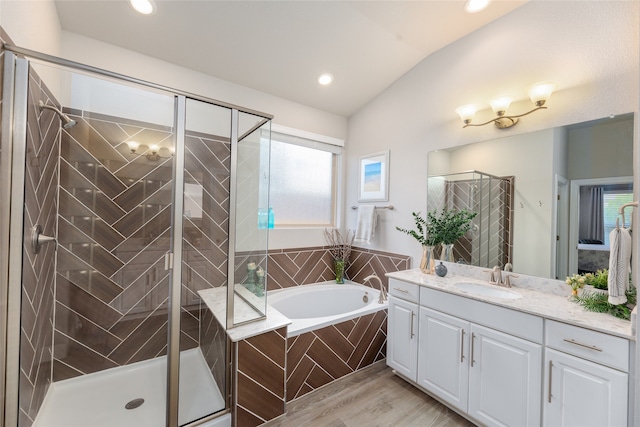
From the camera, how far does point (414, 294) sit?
81.4 inches

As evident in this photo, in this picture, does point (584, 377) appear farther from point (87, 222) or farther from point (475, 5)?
point (87, 222)

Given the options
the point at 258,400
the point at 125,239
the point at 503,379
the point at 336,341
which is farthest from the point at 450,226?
the point at 125,239

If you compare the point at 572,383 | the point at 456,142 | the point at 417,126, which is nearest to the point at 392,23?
the point at 417,126

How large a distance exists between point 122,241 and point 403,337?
8.17ft

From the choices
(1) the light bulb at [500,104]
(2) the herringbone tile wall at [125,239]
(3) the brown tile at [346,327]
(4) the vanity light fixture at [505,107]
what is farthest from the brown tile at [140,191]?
(1) the light bulb at [500,104]

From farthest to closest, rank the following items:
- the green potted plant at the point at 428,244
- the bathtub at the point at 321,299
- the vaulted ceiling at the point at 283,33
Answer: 1. the bathtub at the point at 321,299
2. the green potted plant at the point at 428,244
3. the vaulted ceiling at the point at 283,33

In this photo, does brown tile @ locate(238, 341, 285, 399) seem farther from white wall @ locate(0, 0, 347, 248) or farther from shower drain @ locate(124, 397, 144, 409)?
white wall @ locate(0, 0, 347, 248)

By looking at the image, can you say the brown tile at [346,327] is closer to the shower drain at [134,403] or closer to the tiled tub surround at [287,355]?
the tiled tub surround at [287,355]

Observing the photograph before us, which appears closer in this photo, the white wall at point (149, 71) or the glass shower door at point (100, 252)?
the white wall at point (149, 71)

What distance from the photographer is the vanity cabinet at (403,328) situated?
2.05m

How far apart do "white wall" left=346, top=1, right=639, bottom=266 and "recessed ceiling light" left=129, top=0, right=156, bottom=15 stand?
2304 millimetres

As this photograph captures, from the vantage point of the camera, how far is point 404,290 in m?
2.15

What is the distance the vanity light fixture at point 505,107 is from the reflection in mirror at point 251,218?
1729mm

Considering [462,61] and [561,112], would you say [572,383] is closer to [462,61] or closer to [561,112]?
[561,112]
